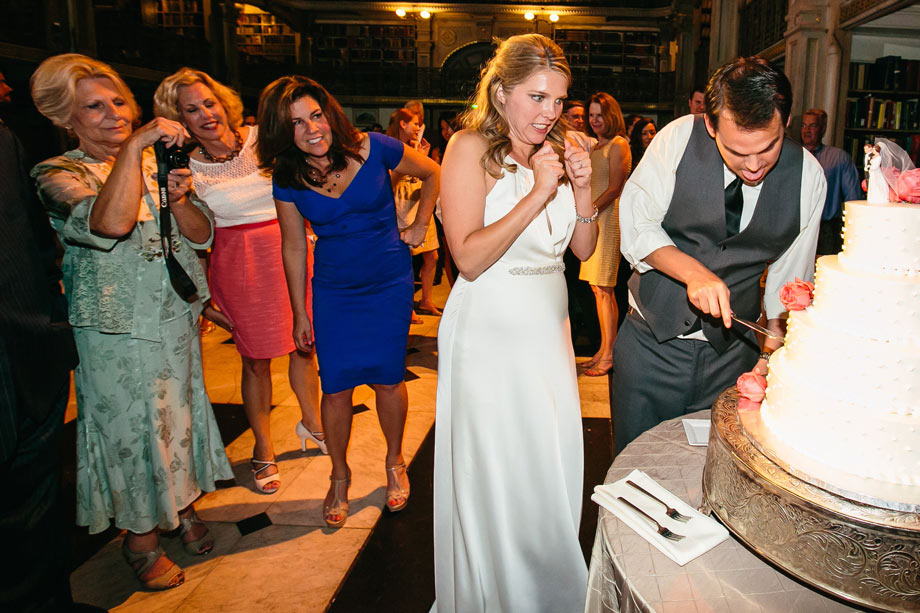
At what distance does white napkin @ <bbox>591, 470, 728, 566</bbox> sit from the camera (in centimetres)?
102

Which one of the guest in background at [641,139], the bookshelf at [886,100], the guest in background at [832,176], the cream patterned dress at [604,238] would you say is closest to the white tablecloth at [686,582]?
the cream patterned dress at [604,238]

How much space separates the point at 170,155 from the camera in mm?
1813

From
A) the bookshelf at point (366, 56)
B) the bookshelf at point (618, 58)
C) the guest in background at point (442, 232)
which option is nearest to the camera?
the guest in background at point (442, 232)

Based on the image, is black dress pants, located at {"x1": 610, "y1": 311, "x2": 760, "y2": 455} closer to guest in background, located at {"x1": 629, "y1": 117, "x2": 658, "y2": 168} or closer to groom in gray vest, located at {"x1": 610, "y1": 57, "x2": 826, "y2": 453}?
groom in gray vest, located at {"x1": 610, "y1": 57, "x2": 826, "y2": 453}

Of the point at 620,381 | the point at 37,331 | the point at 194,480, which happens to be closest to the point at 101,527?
the point at 194,480

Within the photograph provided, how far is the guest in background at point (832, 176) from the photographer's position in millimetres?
4926

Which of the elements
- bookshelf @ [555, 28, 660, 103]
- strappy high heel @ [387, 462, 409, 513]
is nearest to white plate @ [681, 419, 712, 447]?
strappy high heel @ [387, 462, 409, 513]

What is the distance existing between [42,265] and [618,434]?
5.49 feet

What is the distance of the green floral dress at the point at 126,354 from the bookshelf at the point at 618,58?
1983 centimetres

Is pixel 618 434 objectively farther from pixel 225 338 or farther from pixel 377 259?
pixel 225 338

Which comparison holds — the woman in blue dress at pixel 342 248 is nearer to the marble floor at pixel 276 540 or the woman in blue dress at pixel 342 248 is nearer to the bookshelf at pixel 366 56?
the marble floor at pixel 276 540

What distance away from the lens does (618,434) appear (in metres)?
1.86

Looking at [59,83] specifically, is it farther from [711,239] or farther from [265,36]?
[265,36]

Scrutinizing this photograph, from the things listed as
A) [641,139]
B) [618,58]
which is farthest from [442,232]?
[618,58]
